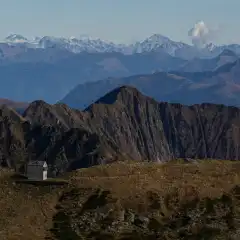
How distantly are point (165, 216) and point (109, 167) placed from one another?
87.7 ft

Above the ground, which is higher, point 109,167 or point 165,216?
point 109,167

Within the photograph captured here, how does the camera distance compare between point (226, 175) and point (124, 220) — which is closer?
point (124, 220)

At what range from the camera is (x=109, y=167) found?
450ft

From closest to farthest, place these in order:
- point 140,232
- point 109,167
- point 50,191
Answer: point 140,232 < point 50,191 < point 109,167

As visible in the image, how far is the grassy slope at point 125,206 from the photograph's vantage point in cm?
10819

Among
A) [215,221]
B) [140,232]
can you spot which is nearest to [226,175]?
[215,221]

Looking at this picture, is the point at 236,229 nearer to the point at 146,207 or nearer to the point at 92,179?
the point at 146,207

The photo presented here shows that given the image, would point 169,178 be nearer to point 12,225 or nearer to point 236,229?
point 236,229

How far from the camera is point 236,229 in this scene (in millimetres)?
108375

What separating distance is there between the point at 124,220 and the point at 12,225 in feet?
62.8

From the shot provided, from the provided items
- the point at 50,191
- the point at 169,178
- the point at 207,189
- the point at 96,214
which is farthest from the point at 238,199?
the point at 50,191

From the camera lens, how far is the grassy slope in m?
108

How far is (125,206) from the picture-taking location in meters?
116

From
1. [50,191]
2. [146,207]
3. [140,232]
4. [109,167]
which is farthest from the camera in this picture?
[109,167]
